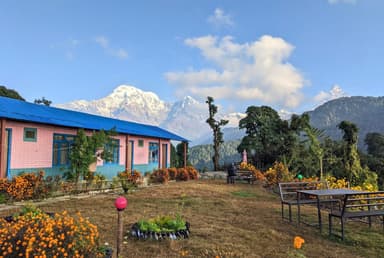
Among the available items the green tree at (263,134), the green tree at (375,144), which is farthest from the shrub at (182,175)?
the green tree at (375,144)

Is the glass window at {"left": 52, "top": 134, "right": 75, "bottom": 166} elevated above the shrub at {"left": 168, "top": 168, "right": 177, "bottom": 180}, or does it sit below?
above

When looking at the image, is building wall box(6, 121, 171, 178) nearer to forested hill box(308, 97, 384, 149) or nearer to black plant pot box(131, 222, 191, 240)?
black plant pot box(131, 222, 191, 240)

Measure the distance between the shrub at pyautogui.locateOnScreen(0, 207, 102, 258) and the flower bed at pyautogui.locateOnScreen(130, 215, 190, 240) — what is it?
1591 millimetres

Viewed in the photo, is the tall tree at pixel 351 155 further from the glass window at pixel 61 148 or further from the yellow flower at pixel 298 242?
the glass window at pixel 61 148

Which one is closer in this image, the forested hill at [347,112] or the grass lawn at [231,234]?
the grass lawn at [231,234]

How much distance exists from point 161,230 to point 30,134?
8022 mm

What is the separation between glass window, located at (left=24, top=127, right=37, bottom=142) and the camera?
10.2 meters

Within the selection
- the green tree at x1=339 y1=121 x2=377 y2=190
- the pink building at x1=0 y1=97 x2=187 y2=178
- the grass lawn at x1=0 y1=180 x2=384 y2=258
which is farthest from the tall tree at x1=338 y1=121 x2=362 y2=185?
the pink building at x1=0 y1=97 x2=187 y2=178

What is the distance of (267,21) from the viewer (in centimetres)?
1448

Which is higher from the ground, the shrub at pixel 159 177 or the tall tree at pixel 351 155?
the tall tree at pixel 351 155

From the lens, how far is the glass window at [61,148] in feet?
38.1

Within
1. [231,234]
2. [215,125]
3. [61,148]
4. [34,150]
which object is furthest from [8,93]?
[231,234]

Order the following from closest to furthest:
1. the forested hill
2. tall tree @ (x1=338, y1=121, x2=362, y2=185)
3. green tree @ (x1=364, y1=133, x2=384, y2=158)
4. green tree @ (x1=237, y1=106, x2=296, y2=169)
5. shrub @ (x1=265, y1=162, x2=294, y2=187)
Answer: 1. tall tree @ (x1=338, y1=121, x2=362, y2=185)
2. shrub @ (x1=265, y1=162, x2=294, y2=187)
3. green tree @ (x1=237, y1=106, x2=296, y2=169)
4. green tree @ (x1=364, y1=133, x2=384, y2=158)
5. the forested hill

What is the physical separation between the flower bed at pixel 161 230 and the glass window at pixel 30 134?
24.4 ft
